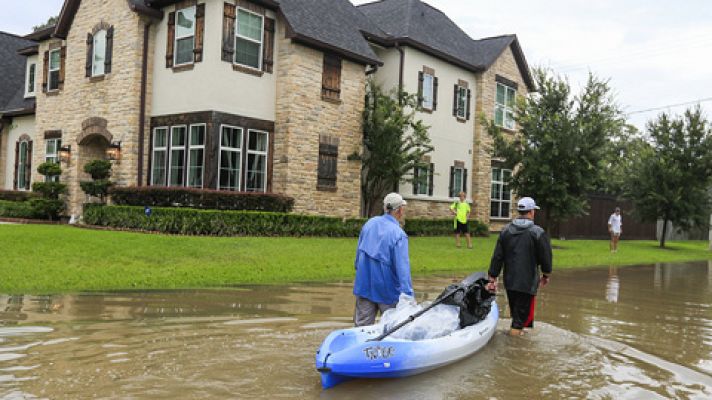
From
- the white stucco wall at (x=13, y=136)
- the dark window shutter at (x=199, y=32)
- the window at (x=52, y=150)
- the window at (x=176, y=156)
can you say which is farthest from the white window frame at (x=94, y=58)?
the white stucco wall at (x=13, y=136)

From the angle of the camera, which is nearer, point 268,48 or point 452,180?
point 268,48

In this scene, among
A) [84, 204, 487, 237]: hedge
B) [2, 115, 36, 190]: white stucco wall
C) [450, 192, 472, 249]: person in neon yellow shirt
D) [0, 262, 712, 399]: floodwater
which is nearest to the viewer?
[0, 262, 712, 399]: floodwater

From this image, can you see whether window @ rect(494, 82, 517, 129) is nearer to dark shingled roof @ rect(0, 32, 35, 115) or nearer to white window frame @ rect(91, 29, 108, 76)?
white window frame @ rect(91, 29, 108, 76)

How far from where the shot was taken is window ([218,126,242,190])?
1892cm

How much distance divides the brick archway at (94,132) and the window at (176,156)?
8.69 feet

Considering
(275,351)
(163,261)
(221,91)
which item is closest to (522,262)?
(275,351)

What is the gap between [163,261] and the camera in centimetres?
1305

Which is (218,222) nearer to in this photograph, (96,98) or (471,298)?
(96,98)

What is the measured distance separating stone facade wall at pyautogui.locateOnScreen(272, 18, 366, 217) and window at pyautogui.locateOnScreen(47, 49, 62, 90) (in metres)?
9.97

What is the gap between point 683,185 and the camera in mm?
30266

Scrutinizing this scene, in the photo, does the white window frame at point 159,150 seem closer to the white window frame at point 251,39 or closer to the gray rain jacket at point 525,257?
the white window frame at point 251,39

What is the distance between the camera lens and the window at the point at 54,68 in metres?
24.4

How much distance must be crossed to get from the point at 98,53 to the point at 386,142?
1055 centimetres

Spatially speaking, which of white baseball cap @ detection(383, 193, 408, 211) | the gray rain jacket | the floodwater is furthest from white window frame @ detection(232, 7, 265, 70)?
white baseball cap @ detection(383, 193, 408, 211)
